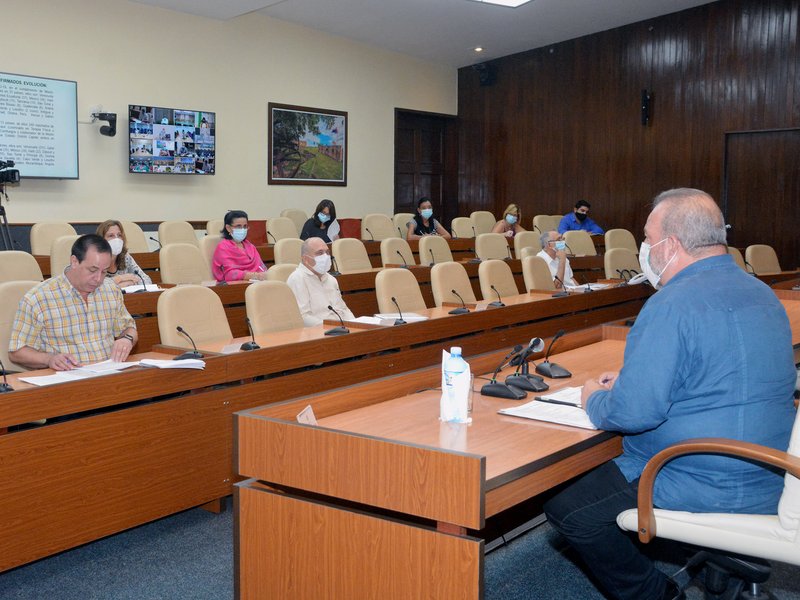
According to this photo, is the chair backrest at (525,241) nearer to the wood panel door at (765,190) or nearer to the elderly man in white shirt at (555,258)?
the elderly man in white shirt at (555,258)

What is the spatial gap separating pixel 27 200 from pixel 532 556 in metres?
7.17

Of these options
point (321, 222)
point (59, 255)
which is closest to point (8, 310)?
point (59, 255)

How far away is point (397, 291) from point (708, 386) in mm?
3182

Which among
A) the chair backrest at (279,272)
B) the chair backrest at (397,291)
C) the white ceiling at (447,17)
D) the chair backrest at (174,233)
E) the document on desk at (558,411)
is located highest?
the white ceiling at (447,17)

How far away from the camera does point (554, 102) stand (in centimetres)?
1219

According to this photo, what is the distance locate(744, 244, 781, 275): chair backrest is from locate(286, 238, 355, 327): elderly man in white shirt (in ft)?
15.9

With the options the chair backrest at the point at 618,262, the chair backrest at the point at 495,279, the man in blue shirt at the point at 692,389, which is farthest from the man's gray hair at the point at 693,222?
the chair backrest at the point at 618,262

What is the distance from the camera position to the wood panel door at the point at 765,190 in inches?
390

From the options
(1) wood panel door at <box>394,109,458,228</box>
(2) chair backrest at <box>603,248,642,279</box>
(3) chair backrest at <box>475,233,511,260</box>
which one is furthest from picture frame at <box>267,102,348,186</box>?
(2) chair backrest at <box>603,248,642,279</box>

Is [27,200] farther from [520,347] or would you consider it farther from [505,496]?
[505,496]

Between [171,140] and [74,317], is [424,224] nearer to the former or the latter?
[171,140]

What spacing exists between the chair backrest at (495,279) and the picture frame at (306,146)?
18.0 feet

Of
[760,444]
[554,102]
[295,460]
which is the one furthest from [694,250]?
[554,102]

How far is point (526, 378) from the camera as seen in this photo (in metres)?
2.92
